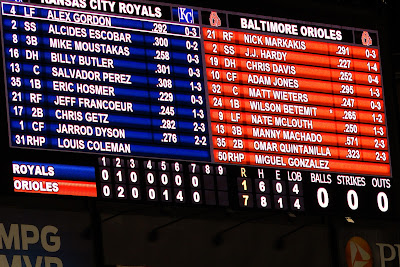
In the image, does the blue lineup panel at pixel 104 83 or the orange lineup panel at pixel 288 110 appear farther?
the orange lineup panel at pixel 288 110

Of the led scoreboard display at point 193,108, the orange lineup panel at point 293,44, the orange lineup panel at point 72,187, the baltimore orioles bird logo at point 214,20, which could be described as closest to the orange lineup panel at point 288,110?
the led scoreboard display at point 193,108

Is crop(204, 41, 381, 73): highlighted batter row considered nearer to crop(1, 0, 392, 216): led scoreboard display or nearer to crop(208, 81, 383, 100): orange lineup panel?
crop(1, 0, 392, 216): led scoreboard display

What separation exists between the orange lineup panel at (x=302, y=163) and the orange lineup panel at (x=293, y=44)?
1.05 metres

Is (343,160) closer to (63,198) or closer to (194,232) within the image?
(194,232)

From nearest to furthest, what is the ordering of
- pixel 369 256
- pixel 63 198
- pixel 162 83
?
1. pixel 63 198
2. pixel 162 83
3. pixel 369 256

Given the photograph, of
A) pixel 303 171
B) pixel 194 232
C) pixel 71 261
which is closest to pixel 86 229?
pixel 71 261

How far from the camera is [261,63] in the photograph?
13.0 metres

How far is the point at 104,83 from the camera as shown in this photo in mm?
12125

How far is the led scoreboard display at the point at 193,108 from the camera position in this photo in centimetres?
1181

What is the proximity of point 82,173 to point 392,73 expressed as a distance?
3.60 meters

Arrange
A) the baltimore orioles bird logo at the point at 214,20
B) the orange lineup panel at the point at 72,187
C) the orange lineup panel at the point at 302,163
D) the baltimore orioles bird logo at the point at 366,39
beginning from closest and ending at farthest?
the orange lineup panel at the point at 72,187 → the orange lineup panel at the point at 302,163 → the baltimore orioles bird logo at the point at 214,20 → the baltimore orioles bird logo at the point at 366,39

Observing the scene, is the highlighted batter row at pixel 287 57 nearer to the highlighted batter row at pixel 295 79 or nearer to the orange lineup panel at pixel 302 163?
the highlighted batter row at pixel 295 79

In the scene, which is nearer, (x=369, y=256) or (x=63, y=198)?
(x=63, y=198)

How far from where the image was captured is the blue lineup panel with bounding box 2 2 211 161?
38.7 feet
